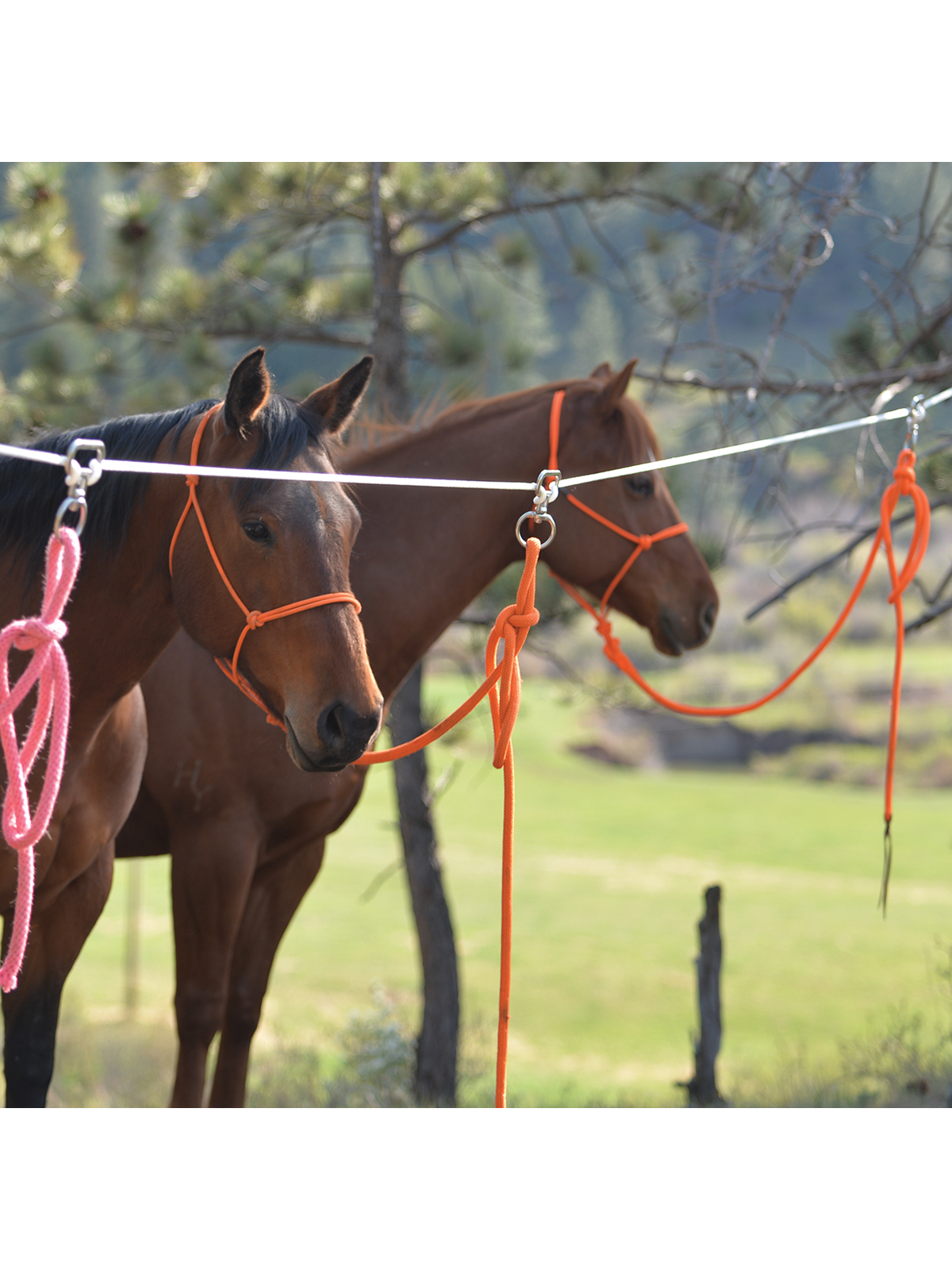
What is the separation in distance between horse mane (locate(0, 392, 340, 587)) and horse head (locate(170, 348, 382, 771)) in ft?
0.29

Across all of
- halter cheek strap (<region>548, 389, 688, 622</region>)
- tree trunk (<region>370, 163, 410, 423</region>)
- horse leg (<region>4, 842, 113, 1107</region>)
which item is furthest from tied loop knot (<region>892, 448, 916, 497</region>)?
tree trunk (<region>370, 163, 410, 423</region>)

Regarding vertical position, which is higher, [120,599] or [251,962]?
[120,599]

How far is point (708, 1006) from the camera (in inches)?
180

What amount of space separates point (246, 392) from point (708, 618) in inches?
67.1

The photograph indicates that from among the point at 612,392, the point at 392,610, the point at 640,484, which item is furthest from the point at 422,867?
the point at 612,392

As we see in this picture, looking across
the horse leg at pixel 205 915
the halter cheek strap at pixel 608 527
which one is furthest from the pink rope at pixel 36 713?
the halter cheek strap at pixel 608 527

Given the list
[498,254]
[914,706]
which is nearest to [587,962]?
[498,254]

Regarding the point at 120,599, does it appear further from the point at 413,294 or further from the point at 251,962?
the point at 413,294

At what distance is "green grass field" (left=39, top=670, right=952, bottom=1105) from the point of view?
6.44 m

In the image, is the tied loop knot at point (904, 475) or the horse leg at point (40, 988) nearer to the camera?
the horse leg at point (40, 988)

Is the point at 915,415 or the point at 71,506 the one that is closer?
the point at 71,506

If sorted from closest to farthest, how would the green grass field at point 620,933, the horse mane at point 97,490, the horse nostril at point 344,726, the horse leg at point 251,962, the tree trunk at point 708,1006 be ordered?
1. the horse nostril at point 344,726
2. the horse mane at point 97,490
3. the horse leg at point 251,962
4. the tree trunk at point 708,1006
5. the green grass field at point 620,933

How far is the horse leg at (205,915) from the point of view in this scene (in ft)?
9.08

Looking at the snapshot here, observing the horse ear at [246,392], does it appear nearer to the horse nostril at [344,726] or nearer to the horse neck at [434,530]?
the horse nostril at [344,726]
